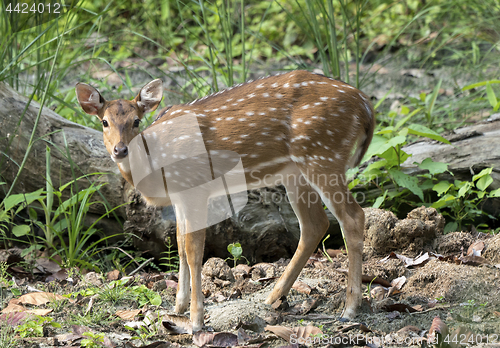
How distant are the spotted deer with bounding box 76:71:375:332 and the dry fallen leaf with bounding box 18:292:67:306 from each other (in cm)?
85

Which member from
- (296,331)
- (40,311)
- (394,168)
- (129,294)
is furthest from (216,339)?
(394,168)

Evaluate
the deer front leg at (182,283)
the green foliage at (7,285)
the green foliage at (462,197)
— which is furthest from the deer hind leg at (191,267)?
the green foliage at (462,197)

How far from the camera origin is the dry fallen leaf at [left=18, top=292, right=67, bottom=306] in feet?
11.2

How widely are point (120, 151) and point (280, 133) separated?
1.13 meters

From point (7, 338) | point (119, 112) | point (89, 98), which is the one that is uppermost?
point (89, 98)

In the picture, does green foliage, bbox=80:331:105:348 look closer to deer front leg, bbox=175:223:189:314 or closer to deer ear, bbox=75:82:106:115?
deer front leg, bbox=175:223:189:314

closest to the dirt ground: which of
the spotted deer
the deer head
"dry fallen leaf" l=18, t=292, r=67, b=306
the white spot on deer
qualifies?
"dry fallen leaf" l=18, t=292, r=67, b=306

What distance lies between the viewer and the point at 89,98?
344cm

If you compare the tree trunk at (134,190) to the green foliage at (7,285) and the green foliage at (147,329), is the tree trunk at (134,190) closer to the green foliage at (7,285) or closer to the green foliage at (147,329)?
the green foliage at (7,285)

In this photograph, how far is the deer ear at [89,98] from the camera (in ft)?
11.3

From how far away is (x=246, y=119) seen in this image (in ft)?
11.7

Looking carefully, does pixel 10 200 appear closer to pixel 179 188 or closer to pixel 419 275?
pixel 179 188

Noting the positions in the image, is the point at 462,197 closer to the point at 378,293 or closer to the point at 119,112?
Answer: the point at 378,293

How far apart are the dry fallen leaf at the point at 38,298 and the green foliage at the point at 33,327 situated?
1.18 feet
